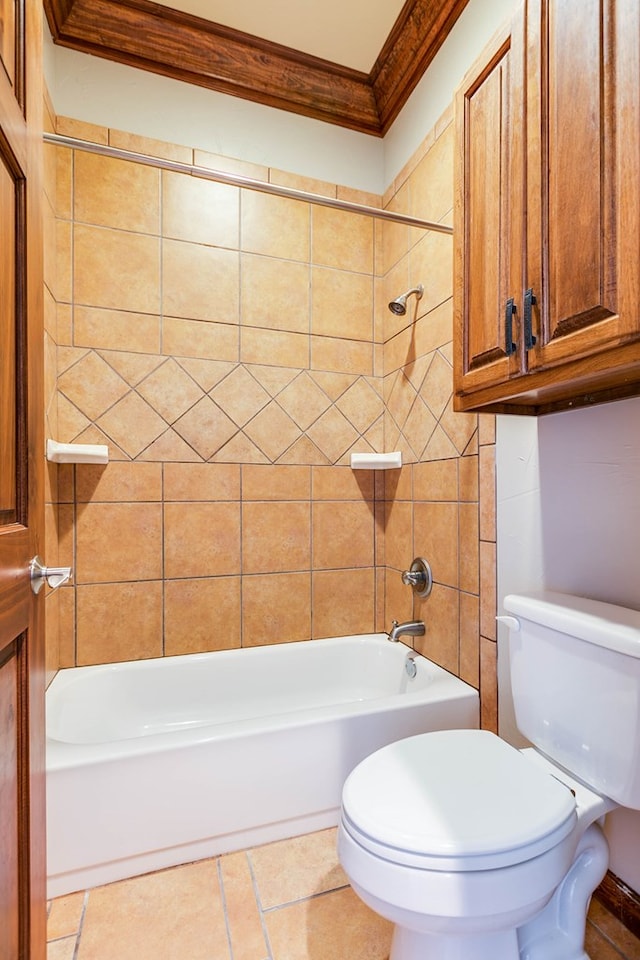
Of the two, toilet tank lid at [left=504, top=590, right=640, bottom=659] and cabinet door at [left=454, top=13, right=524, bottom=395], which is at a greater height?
cabinet door at [left=454, top=13, right=524, bottom=395]

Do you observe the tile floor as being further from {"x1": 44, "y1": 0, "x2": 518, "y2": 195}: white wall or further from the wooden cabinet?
{"x1": 44, "y1": 0, "x2": 518, "y2": 195}: white wall

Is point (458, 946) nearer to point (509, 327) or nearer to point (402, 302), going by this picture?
point (509, 327)

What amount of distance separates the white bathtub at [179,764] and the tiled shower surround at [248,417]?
0.14 m

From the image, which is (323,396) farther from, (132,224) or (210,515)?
(132,224)

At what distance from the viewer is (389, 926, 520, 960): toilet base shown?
89 cm

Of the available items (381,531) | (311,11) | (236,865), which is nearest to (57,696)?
(236,865)

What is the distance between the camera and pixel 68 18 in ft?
5.75

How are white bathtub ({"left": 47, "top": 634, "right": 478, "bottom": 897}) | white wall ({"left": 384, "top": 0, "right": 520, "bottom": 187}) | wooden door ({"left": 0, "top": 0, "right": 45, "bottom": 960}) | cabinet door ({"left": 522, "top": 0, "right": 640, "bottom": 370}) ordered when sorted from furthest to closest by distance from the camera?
white wall ({"left": 384, "top": 0, "right": 520, "bottom": 187})
white bathtub ({"left": 47, "top": 634, "right": 478, "bottom": 897})
cabinet door ({"left": 522, "top": 0, "right": 640, "bottom": 370})
wooden door ({"left": 0, "top": 0, "right": 45, "bottom": 960})

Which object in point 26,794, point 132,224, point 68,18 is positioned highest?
point 68,18

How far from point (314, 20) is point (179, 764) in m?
2.64

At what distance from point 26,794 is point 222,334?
5.57 feet

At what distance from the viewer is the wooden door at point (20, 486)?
0.67m

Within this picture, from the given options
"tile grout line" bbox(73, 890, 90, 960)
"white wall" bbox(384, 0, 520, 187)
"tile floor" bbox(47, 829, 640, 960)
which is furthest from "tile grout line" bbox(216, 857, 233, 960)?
"white wall" bbox(384, 0, 520, 187)

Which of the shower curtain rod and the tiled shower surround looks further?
the tiled shower surround
